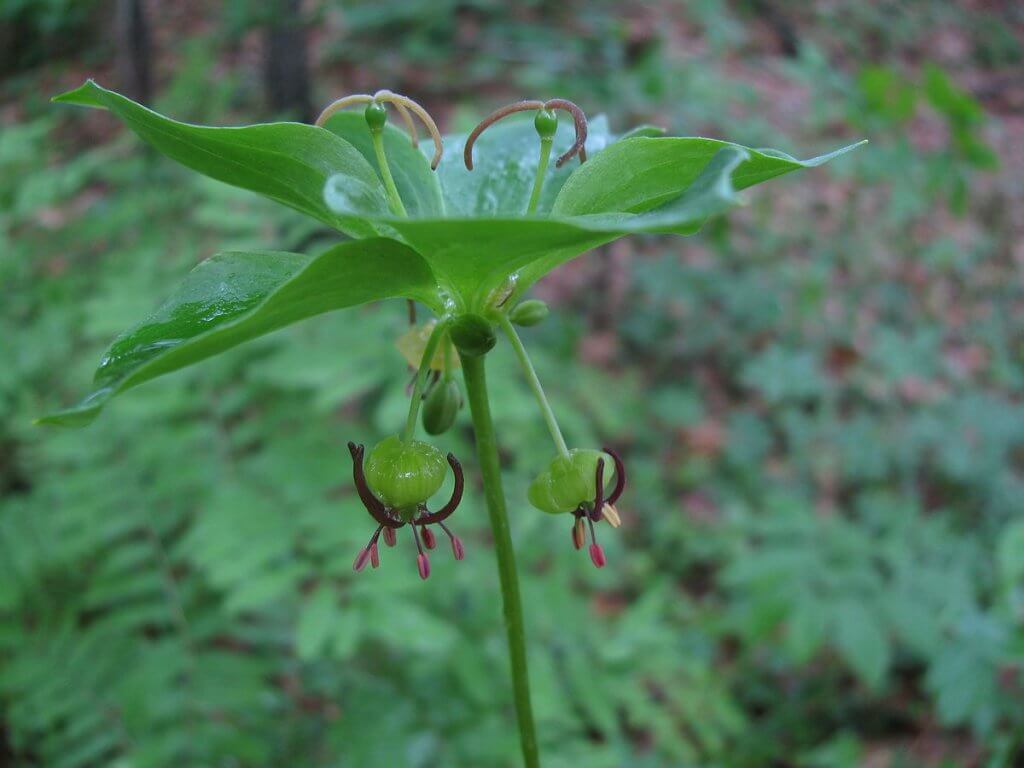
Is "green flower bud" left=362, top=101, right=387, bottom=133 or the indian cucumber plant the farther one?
"green flower bud" left=362, top=101, right=387, bottom=133

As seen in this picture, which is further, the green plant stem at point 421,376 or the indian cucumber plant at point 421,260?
the green plant stem at point 421,376

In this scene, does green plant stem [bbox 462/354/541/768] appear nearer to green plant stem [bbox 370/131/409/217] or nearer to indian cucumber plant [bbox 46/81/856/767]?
indian cucumber plant [bbox 46/81/856/767]

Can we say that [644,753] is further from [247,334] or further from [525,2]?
[525,2]

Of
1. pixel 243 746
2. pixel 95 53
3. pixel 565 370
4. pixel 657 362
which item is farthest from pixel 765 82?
pixel 243 746

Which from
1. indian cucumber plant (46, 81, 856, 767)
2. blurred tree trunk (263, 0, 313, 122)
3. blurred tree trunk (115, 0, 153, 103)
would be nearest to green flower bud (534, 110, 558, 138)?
indian cucumber plant (46, 81, 856, 767)

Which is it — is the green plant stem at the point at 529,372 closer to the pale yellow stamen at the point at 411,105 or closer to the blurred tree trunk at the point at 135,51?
the pale yellow stamen at the point at 411,105

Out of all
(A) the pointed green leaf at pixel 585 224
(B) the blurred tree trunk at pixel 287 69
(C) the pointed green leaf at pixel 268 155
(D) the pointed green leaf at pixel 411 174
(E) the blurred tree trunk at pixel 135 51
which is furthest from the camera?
(E) the blurred tree trunk at pixel 135 51

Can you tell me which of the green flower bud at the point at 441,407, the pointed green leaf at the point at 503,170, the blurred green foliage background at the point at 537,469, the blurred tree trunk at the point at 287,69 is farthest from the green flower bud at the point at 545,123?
the blurred tree trunk at the point at 287,69

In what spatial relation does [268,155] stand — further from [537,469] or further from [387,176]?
[537,469]
